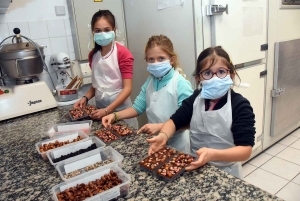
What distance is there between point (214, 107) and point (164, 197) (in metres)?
0.48

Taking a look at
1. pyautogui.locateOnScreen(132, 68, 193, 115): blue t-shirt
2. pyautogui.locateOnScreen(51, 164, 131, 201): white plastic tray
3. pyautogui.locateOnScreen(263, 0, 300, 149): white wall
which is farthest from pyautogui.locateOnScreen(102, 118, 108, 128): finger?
pyautogui.locateOnScreen(263, 0, 300, 149): white wall

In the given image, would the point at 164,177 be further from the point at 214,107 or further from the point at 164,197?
the point at 214,107

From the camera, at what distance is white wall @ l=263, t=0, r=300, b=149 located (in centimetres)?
190

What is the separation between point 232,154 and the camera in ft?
2.80

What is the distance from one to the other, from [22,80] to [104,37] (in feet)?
1.98

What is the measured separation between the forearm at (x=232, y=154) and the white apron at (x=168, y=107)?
407 mm

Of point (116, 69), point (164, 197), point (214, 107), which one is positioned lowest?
point (164, 197)

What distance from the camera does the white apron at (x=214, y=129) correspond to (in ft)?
3.19

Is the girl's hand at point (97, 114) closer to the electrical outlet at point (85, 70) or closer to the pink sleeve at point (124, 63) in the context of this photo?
the pink sleeve at point (124, 63)

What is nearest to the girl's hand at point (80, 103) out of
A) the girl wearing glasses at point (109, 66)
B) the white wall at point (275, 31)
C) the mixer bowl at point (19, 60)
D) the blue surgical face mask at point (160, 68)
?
the girl wearing glasses at point (109, 66)

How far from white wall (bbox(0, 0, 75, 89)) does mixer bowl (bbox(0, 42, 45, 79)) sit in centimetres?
35

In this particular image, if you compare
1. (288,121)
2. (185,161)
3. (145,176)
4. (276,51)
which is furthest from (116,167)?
(288,121)

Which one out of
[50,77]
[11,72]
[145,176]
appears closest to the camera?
[145,176]

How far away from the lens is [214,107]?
1025mm
